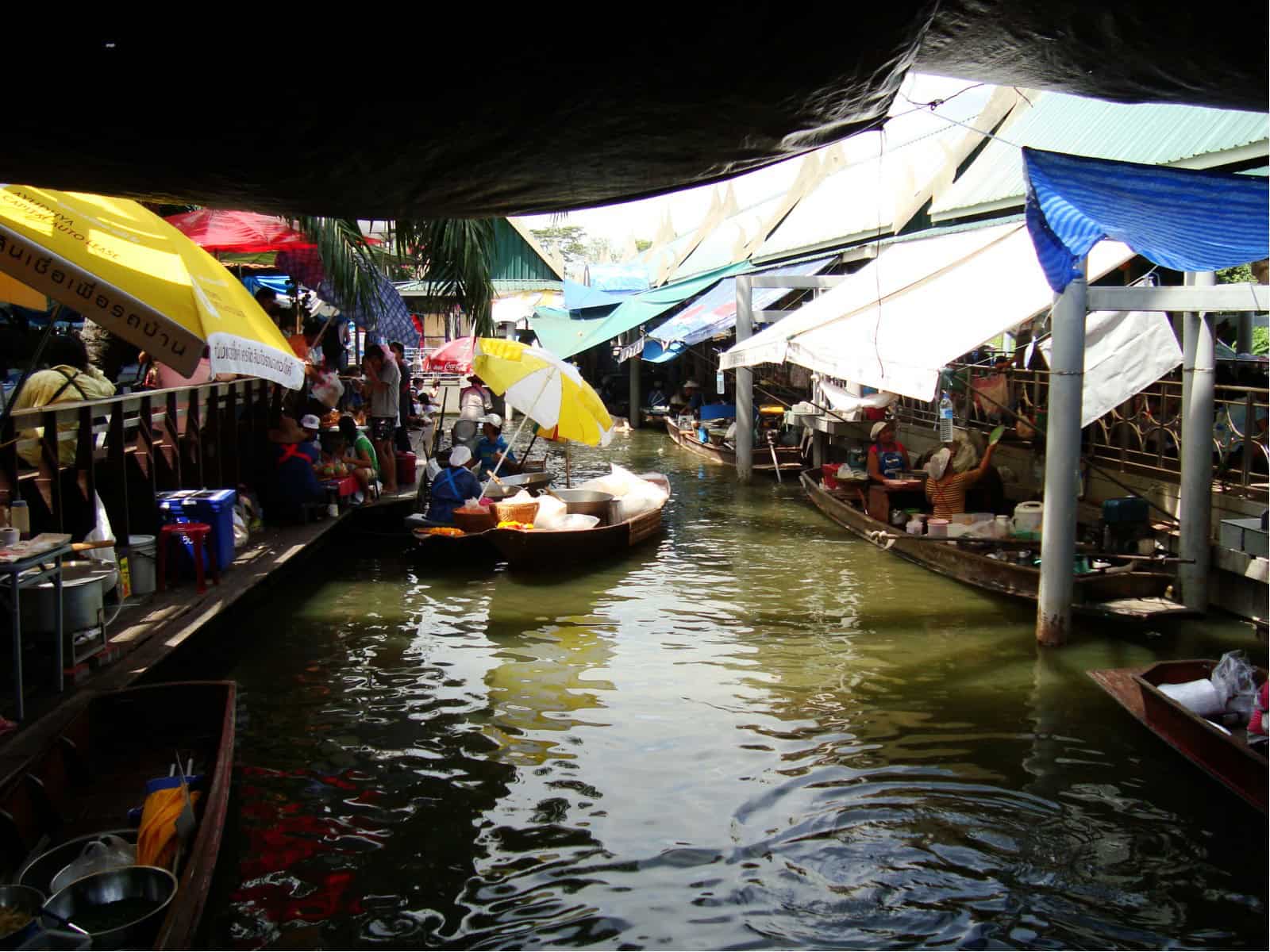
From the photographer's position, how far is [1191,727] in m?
6.25

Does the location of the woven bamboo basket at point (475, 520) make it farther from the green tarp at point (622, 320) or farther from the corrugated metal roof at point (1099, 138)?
the green tarp at point (622, 320)

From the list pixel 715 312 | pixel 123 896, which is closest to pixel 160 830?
pixel 123 896

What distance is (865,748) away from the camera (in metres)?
7.04

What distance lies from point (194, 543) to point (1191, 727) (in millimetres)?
7231

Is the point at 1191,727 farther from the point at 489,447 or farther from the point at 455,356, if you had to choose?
the point at 455,356

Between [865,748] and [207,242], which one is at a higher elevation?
[207,242]

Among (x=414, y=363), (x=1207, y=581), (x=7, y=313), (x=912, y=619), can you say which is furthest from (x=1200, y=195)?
(x=414, y=363)

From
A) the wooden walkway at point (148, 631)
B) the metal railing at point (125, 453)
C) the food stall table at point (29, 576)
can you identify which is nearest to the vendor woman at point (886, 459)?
the wooden walkway at point (148, 631)

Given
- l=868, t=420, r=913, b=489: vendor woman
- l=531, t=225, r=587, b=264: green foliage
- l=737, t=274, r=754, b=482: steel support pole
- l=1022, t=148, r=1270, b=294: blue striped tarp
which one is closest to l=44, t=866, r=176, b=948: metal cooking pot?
l=1022, t=148, r=1270, b=294: blue striped tarp

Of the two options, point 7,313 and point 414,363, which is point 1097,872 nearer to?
point 7,313

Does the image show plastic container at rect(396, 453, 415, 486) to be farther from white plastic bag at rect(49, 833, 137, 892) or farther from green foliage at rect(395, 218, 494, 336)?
white plastic bag at rect(49, 833, 137, 892)

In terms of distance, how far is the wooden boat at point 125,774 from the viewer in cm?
437

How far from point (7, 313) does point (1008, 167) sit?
12.4m

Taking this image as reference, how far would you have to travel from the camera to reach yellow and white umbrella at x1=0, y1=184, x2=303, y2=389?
5539mm
